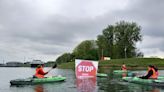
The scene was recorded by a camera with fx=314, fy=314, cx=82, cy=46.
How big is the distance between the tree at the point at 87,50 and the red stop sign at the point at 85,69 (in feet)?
333

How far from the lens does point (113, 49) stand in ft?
425

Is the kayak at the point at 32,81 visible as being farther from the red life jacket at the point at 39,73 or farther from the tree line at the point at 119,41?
the tree line at the point at 119,41

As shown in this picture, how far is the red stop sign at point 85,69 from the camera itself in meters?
37.0

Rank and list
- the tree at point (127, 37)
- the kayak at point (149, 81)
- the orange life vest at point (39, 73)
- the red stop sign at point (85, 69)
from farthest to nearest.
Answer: the tree at point (127, 37)
the orange life vest at point (39, 73)
the red stop sign at point (85, 69)
the kayak at point (149, 81)

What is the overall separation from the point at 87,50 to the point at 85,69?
114711 mm

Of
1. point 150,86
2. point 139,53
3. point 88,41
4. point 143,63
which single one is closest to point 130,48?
point 139,53

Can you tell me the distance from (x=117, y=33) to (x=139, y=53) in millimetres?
16172

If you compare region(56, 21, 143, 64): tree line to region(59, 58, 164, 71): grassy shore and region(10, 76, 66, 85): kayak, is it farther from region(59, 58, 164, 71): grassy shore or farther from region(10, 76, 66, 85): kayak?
region(10, 76, 66, 85): kayak

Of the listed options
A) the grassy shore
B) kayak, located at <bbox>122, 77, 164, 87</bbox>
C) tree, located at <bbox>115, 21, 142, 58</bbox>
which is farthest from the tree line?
kayak, located at <bbox>122, 77, 164, 87</bbox>

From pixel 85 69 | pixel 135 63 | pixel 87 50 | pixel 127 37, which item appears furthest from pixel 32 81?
pixel 87 50

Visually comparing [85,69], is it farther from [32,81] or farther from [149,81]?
[149,81]

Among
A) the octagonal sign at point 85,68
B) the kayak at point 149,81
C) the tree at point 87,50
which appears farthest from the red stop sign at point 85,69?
the tree at point 87,50

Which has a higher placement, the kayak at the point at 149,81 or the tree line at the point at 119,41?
the tree line at the point at 119,41

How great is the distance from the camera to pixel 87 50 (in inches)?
5994
